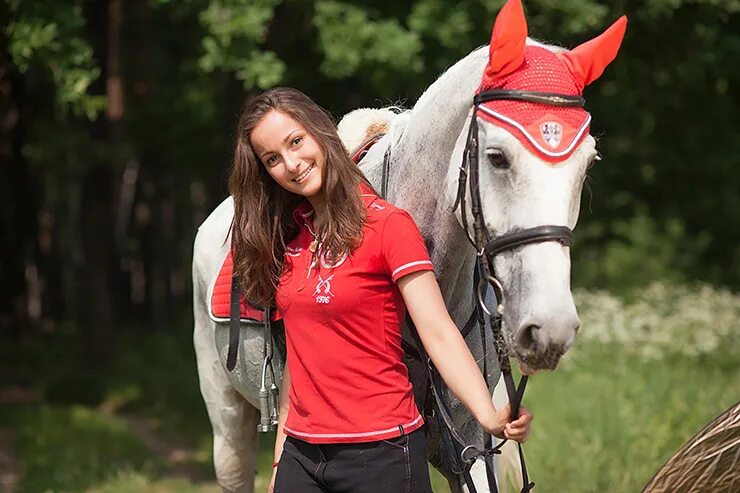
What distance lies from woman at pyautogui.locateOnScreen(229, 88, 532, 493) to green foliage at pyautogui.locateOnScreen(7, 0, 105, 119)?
451 cm

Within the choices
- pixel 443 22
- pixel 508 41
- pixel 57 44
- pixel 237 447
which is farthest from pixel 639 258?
pixel 508 41

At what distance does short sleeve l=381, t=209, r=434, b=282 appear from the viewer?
3053mm

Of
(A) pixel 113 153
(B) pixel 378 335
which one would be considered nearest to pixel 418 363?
(B) pixel 378 335

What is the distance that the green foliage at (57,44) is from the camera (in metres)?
7.33

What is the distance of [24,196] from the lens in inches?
703

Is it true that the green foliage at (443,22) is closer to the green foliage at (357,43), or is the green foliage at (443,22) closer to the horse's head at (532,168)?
the green foliage at (357,43)

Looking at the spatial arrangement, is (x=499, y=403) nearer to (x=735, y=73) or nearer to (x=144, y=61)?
(x=735, y=73)

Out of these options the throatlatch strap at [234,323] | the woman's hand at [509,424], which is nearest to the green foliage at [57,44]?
the throatlatch strap at [234,323]

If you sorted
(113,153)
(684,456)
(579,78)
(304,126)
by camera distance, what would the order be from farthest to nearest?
1. (113,153)
2. (684,456)
3. (304,126)
4. (579,78)

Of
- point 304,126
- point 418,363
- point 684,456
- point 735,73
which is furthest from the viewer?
point 735,73

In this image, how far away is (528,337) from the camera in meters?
2.76

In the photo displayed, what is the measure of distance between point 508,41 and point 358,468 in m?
1.22

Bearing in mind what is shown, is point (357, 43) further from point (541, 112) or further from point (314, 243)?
point (541, 112)

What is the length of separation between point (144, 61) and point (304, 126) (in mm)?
15011
